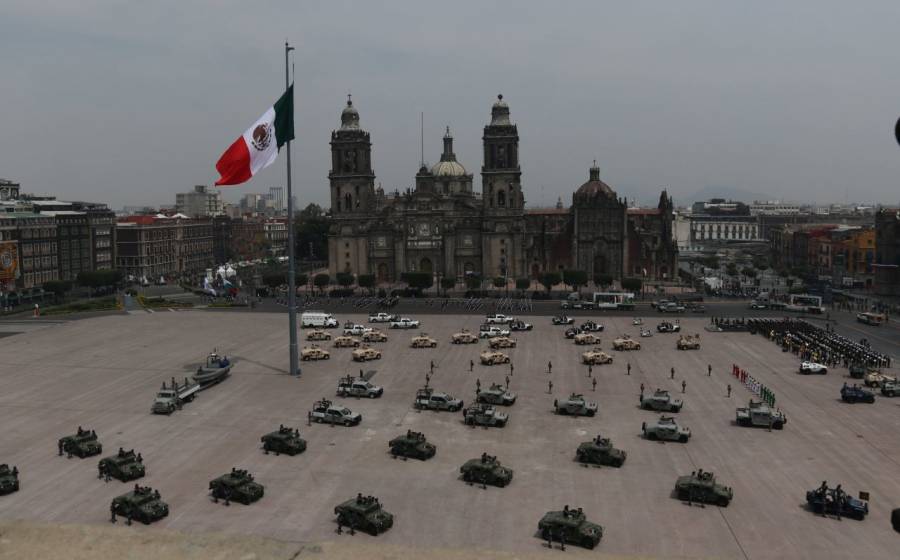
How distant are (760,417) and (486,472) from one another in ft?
53.1

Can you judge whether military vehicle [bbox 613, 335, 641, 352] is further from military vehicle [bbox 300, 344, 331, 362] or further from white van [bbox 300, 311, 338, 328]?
white van [bbox 300, 311, 338, 328]

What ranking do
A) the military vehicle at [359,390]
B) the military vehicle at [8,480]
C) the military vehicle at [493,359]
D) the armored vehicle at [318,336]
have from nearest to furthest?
the military vehicle at [8,480] → the military vehicle at [359,390] → the military vehicle at [493,359] → the armored vehicle at [318,336]

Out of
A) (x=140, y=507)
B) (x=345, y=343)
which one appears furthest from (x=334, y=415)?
(x=345, y=343)

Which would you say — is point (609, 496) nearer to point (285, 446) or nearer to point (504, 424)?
point (504, 424)

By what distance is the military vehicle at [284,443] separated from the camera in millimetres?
34000

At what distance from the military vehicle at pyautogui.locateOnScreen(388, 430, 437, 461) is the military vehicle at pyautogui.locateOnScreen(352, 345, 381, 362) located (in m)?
22.4

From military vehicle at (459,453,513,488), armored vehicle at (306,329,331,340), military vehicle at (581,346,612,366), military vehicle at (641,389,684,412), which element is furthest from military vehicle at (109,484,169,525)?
armored vehicle at (306,329,331,340)

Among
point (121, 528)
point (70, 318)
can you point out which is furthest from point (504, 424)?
point (70, 318)

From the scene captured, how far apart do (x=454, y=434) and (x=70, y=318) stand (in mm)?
63990

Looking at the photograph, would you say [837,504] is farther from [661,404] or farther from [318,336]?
[318,336]

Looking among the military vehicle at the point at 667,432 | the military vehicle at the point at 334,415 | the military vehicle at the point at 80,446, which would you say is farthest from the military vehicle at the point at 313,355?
the military vehicle at the point at 667,432

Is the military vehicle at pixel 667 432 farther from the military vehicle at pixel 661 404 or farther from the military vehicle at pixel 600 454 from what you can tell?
the military vehicle at pixel 661 404

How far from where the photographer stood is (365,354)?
56.7 m

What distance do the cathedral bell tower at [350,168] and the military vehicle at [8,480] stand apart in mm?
93228
